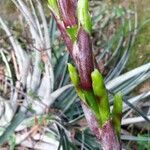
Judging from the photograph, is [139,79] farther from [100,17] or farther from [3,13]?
[3,13]

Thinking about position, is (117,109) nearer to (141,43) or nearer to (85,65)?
(85,65)

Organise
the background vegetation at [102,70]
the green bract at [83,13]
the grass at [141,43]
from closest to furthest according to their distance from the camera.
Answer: the green bract at [83,13] → the background vegetation at [102,70] → the grass at [141,43]

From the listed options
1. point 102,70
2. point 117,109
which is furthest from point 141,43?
point 117,109

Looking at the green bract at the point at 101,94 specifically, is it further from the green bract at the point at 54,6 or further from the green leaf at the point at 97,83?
the green bract at the point at 54,6

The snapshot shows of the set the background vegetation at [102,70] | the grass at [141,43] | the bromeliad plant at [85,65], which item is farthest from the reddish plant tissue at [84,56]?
the grass at [141,43]

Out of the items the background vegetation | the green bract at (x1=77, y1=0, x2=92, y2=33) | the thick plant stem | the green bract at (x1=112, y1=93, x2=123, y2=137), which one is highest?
the background vegetation

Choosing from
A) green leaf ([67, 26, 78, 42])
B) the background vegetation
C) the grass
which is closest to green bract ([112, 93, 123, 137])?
green leaf ([67, 26, 78, 42])

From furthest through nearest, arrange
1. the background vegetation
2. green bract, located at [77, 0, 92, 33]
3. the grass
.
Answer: the grass → the background vegetation → green bract, located at [77, 0, 92, 33]

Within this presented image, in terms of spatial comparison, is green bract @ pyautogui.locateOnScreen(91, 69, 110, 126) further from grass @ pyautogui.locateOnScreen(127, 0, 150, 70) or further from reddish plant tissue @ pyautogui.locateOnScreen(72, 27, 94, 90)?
grass @ pyautogui.locateOnScreen(127, 0, 150, 70)

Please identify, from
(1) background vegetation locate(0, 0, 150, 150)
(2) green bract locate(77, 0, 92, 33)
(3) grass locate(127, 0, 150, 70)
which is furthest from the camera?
(3) grass locate(127, 0, 150, 70)
